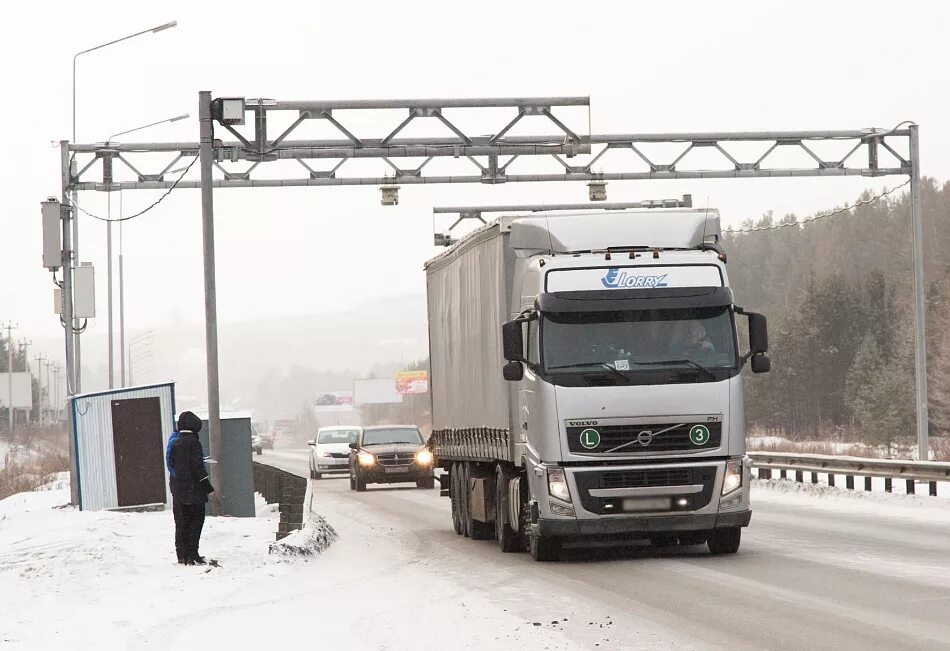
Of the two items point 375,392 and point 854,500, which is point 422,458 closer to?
point 854,500

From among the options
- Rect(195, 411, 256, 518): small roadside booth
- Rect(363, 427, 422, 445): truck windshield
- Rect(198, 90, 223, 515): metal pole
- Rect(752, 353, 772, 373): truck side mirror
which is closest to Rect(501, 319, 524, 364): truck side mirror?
Rect(752, 353, 772, 373): truck side mirror

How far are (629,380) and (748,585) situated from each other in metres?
3.07

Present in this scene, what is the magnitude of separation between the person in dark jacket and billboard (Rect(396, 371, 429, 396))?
15513 cm

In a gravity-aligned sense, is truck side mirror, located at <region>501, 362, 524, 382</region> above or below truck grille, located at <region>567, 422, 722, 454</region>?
above

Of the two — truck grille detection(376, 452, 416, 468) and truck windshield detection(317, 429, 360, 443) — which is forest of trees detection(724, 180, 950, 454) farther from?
truck grille detection(376, 452, 416, 468)

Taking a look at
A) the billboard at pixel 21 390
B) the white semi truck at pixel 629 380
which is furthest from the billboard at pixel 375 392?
the white semi truck at pixel 629 380

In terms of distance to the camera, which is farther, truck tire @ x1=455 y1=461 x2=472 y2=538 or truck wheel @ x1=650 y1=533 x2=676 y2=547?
truck tire @ x1=455 y1=461 x2=472 y2=538

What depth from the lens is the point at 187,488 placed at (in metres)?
15.8

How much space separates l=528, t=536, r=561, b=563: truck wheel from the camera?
16438 mm

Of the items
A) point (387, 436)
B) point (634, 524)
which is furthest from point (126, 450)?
point (387, 436)

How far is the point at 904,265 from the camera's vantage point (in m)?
106

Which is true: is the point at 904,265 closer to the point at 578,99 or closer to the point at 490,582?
the point at 578,99

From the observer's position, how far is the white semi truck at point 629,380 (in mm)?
15617

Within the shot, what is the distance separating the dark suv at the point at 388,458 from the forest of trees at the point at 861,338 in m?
41.3
